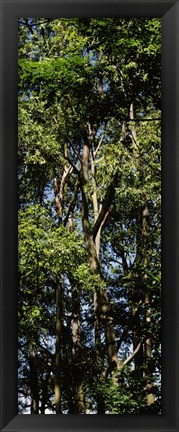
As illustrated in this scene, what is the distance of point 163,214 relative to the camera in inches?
62.5

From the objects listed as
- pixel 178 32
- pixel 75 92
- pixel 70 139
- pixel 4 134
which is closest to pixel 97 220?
pixel 70 139

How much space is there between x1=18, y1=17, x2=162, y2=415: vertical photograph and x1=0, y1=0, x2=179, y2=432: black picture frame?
32 centimetres

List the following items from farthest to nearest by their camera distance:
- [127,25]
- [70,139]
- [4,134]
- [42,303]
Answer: [70,139] < [42,303] < [127,25] < [4,134]

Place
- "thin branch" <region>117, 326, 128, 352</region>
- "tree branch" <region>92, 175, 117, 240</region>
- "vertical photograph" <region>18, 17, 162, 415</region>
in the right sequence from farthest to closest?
"tree branch" <region>92, 175, 117, 240</region>
"thin branch" <region>117, 326, 128, 352</region>
"vertical photograph" <region>18, 17, 162, 415</region>

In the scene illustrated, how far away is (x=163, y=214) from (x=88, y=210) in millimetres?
739

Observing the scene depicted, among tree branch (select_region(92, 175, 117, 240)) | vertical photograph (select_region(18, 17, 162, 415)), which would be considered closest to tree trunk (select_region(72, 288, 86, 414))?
vertical photograph (select_region(18, 17, 162, 415))

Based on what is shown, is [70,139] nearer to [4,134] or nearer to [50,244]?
[50,244]

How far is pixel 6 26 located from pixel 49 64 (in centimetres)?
49

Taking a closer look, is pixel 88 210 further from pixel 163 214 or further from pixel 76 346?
pixel 163 214

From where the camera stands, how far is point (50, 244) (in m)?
2.17

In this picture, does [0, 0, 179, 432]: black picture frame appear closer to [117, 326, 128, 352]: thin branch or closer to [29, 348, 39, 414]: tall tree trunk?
[29, 348, 39, 414]: tall tree trunk

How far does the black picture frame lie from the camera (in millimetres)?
1540

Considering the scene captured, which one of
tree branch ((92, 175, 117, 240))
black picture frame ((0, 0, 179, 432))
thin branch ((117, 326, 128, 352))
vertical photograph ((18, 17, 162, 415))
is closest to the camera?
black picture frame ((0, 0, 179, 432))

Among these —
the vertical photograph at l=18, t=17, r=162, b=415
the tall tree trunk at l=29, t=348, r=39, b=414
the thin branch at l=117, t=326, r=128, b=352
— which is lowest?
the tall tree trunk at l=29, t=348, r=39, b=414
